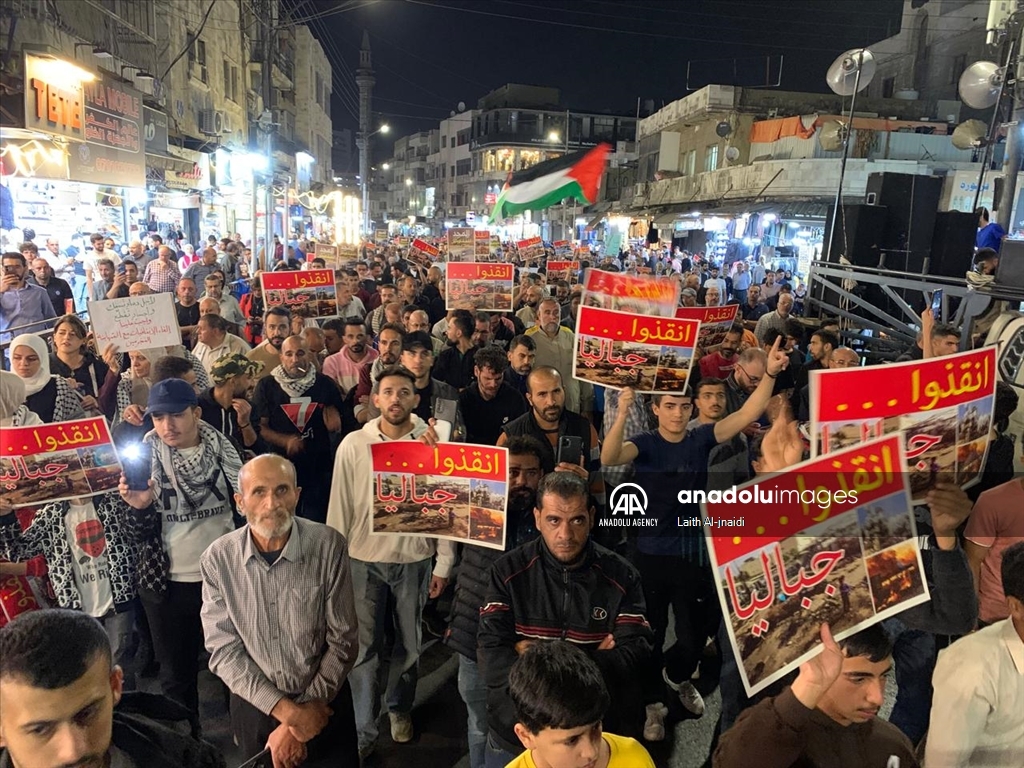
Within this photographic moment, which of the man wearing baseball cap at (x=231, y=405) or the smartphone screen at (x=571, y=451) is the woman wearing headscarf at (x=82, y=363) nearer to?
the man wearing baseball cap at (x=231, y=405)

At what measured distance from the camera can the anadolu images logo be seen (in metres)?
4.66

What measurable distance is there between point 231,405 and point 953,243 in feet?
34.0

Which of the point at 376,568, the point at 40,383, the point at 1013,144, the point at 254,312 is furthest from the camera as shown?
the point at 254,312

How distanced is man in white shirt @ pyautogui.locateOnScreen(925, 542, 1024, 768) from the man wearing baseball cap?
433cm

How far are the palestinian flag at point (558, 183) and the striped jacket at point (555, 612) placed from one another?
30.6 ft

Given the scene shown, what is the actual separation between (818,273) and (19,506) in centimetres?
1072

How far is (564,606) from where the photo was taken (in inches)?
128

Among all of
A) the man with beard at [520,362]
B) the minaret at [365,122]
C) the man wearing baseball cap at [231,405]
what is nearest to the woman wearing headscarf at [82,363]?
the man wearing baseball cap at [231,405]

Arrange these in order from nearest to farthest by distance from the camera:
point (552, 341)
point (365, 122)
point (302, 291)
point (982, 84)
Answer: point (552, 341), point (302, 291), point (982, 84), point (365, 122)

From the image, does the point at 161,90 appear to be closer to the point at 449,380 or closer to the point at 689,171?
the point at 449,380

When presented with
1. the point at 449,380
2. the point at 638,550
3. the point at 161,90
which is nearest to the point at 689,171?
the point at 161,90

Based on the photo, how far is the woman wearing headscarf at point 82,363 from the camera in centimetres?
628

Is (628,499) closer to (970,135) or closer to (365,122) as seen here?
(970,135)

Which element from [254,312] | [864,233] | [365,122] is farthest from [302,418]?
[365,122]
